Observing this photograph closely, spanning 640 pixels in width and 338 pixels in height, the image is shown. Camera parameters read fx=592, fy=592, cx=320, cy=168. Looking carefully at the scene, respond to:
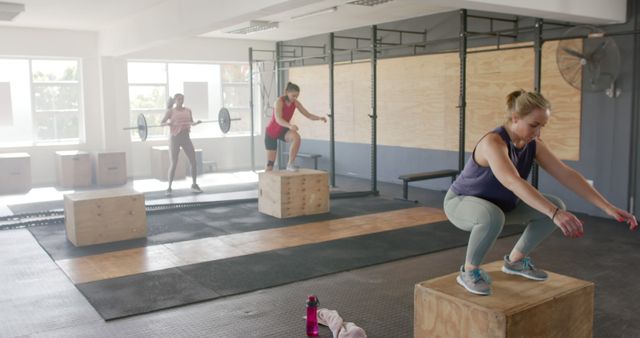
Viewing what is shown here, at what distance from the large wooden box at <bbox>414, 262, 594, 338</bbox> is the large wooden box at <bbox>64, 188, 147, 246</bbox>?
316 cm

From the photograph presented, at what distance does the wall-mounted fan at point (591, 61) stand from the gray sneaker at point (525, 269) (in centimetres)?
319

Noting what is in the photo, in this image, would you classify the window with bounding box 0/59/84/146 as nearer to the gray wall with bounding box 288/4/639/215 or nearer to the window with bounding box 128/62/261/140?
the window with bounding box 128/62/261/140

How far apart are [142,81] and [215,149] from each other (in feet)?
5.28

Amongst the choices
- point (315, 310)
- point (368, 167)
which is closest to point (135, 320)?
point (315, 310)

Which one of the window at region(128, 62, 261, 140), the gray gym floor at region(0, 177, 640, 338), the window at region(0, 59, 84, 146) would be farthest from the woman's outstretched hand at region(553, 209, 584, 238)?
the window at region(128, 62, 261, 140)

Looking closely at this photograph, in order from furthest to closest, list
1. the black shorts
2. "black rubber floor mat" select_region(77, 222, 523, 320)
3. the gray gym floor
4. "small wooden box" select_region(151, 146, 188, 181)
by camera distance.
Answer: "small wooden box" select_region(151, 146, 188, 181)
the black shorts
"black rubber floor mat" select_region(77, 222, 523, 320)
the gray gym floor

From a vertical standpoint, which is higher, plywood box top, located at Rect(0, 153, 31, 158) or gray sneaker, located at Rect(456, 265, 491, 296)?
plywood box top, located at Rect(0, 153, 31, 158)

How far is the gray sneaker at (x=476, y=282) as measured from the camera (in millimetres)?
2281

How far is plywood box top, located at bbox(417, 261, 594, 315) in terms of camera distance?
2.15 meters

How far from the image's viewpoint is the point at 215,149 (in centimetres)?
999

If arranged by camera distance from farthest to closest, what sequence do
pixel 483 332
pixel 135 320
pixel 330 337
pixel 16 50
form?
pixel 16 50 → pixel 135 320 → pixel 330 337 → pixel 483 332

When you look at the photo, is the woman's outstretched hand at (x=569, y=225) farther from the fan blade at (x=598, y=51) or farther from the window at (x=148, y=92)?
the window at (x=148, y=92)

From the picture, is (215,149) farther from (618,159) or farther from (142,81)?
(618,159)

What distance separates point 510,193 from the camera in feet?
7.91
